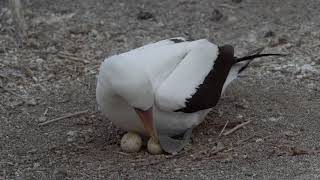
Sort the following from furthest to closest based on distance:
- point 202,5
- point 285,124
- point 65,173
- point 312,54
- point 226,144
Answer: point 202,5 → point 312,54 → point 285,124 → point 226,144 → point 65,173

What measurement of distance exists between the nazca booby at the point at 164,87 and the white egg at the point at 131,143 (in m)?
0.07

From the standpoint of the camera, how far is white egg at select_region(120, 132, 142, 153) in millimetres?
6277

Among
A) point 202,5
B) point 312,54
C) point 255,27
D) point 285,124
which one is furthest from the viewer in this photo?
point 202,5

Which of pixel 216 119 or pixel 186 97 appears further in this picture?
pixel 216 119

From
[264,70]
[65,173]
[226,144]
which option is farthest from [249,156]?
[264,70]

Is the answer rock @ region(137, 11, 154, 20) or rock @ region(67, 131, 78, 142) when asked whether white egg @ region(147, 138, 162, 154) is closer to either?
rock @ region(67, 131, 78, 142)

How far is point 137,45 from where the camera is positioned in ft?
29.1

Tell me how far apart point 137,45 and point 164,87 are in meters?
2.75

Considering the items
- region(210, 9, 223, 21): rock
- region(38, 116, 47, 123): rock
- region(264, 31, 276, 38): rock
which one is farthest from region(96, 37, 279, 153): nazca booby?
region(210, 9, 223, 21): rock

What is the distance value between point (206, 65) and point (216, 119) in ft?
1.90

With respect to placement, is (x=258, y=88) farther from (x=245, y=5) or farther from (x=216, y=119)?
(x=245, y=5)

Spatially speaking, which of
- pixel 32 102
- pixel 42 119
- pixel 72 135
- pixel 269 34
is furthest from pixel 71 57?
pixel 269 34

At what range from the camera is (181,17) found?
957 cm

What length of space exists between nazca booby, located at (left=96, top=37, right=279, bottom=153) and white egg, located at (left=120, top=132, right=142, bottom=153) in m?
0.07
